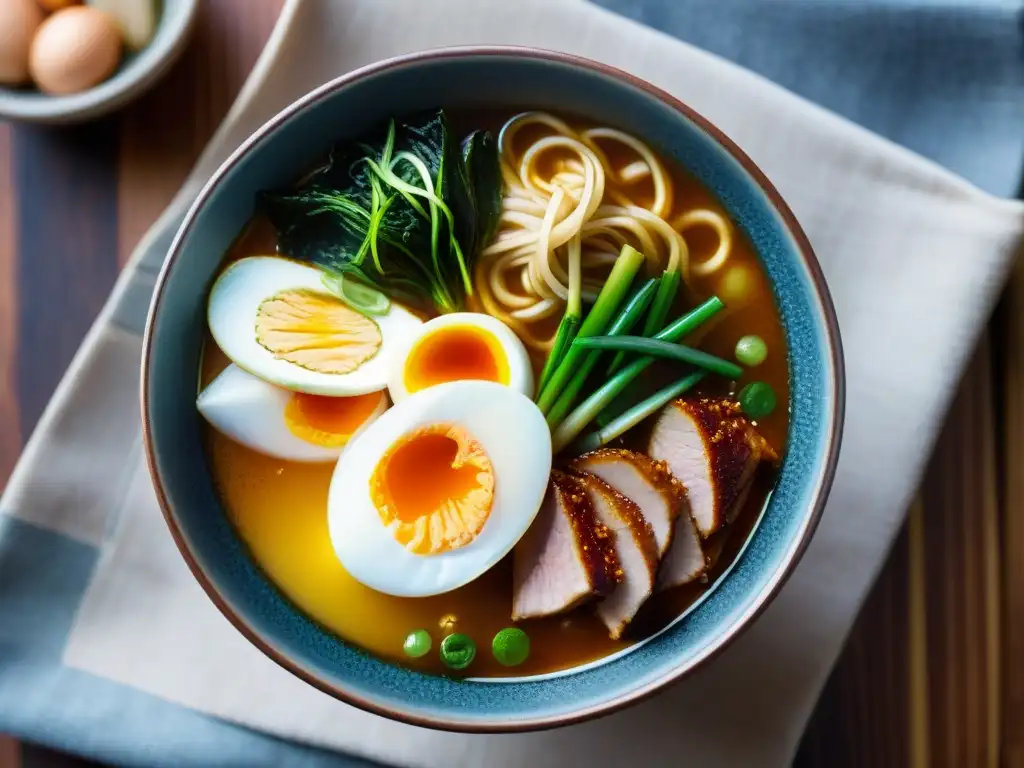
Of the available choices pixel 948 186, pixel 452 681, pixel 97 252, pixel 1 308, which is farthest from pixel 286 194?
pixel 948 186

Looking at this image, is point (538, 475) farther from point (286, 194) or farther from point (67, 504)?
point (67, 504)

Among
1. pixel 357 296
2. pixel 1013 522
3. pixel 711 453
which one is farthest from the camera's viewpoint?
pixel 1013 522

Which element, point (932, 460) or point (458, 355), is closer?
point (458, 355)

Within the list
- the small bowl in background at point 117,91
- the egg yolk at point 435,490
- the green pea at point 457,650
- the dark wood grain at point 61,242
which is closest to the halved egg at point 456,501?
the egg yolk at point 435,490

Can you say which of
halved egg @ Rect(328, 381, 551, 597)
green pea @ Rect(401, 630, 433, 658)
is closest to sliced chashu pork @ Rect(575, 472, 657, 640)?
halved egg @ Rect(328, 381, 551, 597)

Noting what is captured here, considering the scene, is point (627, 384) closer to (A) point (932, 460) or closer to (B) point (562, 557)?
(B) point (562, 557)

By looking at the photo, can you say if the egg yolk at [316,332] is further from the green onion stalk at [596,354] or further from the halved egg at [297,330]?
the green onion stalk at [596,354]

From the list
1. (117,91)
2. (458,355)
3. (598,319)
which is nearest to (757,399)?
(598,319)

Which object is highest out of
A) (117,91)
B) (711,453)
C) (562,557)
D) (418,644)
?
(117,91)
